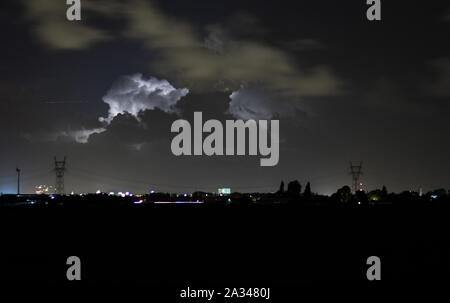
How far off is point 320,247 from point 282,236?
7.67 meters

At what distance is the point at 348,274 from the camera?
2656 cm

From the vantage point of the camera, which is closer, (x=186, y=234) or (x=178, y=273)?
(x=178, y=273)

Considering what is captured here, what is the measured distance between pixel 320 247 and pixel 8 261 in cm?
2208

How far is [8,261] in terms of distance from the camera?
30469mm

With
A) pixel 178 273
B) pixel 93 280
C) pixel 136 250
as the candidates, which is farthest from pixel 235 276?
pixel 136 250
